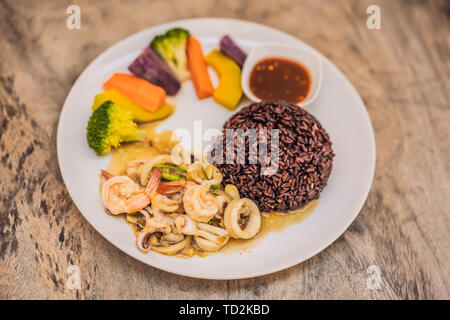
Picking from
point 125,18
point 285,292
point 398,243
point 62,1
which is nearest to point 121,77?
point 125,18

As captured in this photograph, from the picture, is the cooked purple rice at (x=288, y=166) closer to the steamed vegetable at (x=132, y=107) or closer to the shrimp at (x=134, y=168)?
the shrimp at (x=134, y=168)

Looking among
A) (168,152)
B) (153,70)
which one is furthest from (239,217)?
(153,70)

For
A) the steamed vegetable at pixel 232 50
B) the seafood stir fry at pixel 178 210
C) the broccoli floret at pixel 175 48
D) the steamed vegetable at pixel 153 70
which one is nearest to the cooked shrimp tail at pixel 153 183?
the seafood stir fry at pixel 178 210

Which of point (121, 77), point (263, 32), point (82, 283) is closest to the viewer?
point (82, 283)

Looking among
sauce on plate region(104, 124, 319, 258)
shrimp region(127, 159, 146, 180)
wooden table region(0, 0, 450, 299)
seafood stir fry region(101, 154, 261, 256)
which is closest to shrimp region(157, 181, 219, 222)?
seafood stir fry region(101, 154, 261, 256)

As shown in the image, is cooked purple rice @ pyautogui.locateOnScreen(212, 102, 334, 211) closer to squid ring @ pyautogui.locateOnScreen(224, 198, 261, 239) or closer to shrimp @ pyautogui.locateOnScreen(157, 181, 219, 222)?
squid ring @ pyautogui.locateOnScreen(224, 198, 261, 239)

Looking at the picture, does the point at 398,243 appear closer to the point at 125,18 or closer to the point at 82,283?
the point at 82,283

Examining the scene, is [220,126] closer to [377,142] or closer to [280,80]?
[280,80]
